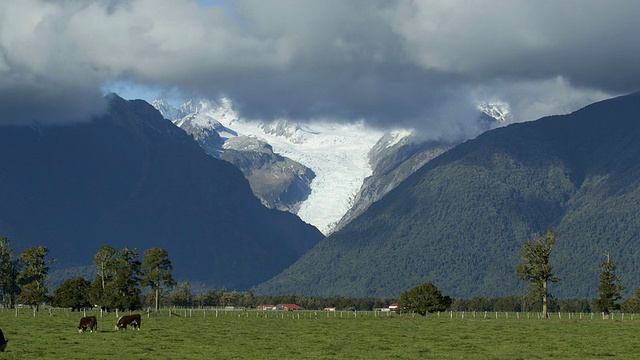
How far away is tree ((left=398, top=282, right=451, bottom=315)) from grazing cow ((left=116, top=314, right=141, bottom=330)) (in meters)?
94.2

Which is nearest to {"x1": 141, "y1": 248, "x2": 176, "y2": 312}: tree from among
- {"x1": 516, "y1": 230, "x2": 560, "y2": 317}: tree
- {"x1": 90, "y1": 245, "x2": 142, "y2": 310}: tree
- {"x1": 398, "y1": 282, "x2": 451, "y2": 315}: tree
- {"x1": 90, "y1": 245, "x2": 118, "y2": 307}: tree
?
{"x1": 90, "y1": 245, "x2": 142, "y2": 310}: tree

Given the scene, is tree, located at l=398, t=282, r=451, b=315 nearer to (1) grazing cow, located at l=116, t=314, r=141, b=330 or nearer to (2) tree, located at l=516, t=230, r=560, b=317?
(2) tree, located at l=516, t=230, r=560, b=317

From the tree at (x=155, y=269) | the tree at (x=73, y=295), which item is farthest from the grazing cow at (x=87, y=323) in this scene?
the tree at (x=155, y=269)

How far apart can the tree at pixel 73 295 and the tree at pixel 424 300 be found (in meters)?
62.8

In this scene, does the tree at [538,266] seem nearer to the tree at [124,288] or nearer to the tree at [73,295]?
the tree at [124,288]

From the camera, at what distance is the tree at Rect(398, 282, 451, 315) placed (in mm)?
193000

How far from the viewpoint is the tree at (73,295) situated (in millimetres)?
172750

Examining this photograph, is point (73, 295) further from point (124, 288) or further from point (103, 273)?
point (124, 288)

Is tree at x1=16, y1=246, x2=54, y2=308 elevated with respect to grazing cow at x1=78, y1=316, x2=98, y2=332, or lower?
elevated

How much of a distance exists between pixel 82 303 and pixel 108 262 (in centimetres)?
957

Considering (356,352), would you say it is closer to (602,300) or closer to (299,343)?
(299,343)

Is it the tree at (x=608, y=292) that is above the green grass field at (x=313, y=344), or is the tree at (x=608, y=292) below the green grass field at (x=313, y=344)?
above

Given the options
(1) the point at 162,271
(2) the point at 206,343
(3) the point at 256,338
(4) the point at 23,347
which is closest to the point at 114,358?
(4) the point at 23,347

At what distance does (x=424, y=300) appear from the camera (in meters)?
194
